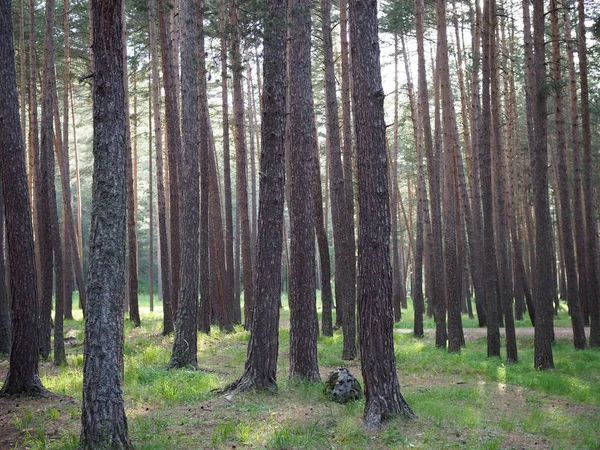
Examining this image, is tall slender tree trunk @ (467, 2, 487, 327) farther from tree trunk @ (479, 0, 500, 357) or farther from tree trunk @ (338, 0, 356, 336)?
tree trunk @ (338, 0, 356, 336)

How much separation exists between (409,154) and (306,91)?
27.7m

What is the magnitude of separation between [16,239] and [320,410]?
17.3 ft

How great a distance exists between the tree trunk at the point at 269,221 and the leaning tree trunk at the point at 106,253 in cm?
307

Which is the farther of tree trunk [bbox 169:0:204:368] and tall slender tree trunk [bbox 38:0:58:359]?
tree trunk [bbox 169:0:204:368]

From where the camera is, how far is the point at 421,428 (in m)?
7.76

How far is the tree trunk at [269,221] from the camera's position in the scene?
934 cm

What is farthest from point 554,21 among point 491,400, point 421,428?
point 421,428

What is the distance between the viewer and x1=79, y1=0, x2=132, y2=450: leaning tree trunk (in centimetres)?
644

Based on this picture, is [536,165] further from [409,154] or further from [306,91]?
[409,154]

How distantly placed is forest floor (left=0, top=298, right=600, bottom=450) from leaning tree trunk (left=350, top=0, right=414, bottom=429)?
523mm

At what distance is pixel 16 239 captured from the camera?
30.7 ft

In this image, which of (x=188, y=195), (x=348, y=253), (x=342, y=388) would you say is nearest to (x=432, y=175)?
(x=348, y=253)

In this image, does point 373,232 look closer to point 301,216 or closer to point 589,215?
point 301,216

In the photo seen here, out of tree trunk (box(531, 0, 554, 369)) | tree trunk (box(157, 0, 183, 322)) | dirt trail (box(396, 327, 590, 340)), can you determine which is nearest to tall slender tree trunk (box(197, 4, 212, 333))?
tree trunk (box(157, 0, 183, 322))
